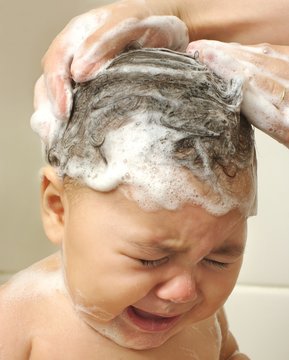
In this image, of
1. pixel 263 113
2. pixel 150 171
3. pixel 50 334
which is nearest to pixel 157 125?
pixel 150 171

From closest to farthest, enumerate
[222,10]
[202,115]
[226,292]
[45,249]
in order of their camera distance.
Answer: [202,115] < [226,292] < [222,10] < [45,249]

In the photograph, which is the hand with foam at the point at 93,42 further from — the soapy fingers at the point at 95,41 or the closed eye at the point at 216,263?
the closed eye at the point at 216,263

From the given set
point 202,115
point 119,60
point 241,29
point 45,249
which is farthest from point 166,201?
point 45,249

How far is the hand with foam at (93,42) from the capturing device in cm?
88

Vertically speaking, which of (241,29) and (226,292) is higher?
(241,29)

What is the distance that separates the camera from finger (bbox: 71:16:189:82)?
0.88 metres

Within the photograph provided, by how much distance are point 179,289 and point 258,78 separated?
0.31 m

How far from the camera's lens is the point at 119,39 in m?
0.89

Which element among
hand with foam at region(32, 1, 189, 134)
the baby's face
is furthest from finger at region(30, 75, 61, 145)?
the baby's face

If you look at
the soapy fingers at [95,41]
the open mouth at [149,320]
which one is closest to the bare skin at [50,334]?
the open mouth at [149,320]

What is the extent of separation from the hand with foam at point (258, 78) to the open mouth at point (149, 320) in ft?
1.00

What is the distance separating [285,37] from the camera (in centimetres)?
106

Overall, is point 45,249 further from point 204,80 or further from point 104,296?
point 204,80

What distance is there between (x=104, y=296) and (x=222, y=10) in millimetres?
515
